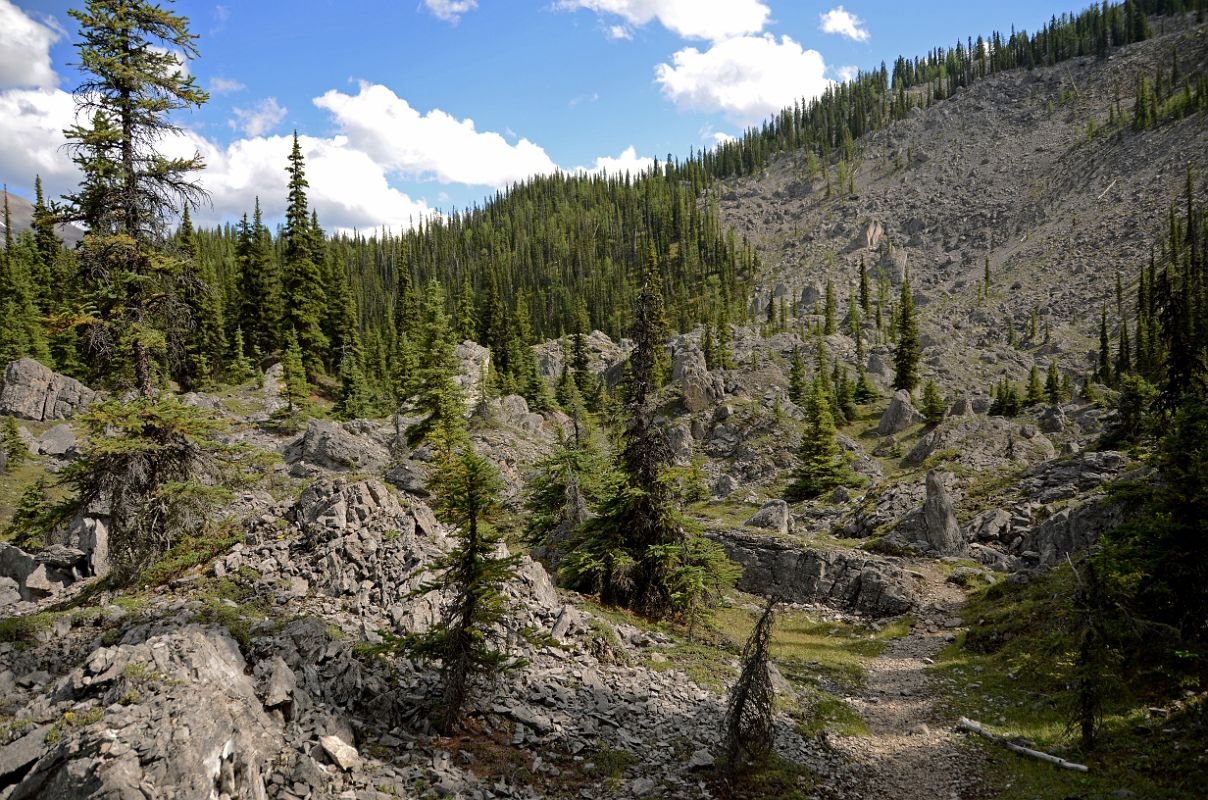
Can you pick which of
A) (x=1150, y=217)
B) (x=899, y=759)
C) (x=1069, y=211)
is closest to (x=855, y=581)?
(x=899, y=759)

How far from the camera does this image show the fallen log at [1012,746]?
1291 centimetres

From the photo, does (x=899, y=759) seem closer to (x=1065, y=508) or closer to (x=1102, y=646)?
(x=1102, y=646)

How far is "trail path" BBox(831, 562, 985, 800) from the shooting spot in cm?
1333

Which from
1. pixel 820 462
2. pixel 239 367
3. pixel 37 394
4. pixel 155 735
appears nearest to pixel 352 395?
pixel 239 367

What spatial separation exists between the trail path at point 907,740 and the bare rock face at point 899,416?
148 feet

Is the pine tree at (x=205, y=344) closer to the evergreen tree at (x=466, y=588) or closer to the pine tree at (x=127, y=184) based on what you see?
the pine tree at (x=127, y=184)

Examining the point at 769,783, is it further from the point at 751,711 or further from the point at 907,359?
the point at 907,359

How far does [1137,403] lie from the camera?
35750 mm

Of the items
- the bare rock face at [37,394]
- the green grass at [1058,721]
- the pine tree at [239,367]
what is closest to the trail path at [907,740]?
the green grass at [1058,721]

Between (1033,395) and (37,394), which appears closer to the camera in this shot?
(37,394)

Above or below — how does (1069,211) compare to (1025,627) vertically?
above

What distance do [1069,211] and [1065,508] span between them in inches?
5225

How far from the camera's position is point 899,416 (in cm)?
6562

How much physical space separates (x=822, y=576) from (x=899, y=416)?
42199 millimetres
